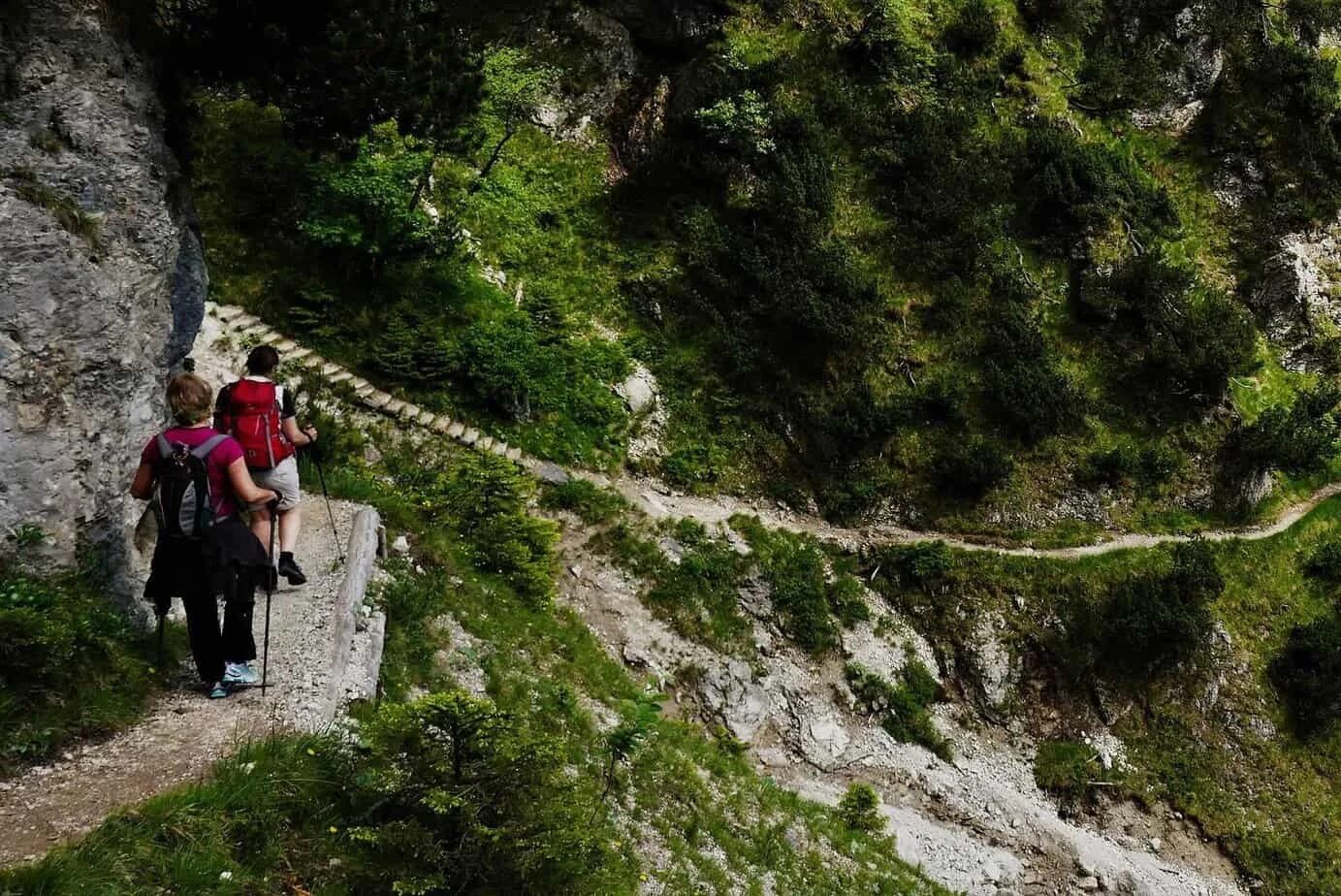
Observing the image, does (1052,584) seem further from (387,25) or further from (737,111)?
(387,25)

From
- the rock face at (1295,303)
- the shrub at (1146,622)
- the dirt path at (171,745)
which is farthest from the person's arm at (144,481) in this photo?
the rock face at (1295,303)

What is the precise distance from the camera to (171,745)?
5375mm

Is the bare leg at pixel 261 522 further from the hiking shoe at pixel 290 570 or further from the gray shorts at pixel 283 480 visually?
the hiking shoe at pixel 290 570

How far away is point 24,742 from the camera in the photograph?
4891 mm

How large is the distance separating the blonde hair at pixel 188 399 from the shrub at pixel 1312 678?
24.7 meters

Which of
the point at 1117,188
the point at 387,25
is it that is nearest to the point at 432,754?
the point at 387,25

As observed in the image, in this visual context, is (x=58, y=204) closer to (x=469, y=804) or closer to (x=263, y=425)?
(x=263, y=425)

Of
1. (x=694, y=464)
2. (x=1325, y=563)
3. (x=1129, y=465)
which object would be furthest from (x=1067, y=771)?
(x=694, y=464)

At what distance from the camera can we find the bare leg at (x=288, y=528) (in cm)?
844

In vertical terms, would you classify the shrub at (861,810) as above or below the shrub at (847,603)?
below

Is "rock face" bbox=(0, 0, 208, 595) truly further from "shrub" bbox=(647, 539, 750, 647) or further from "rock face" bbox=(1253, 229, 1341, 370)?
"rock face" bbox=(1253, 229, 1341, 370)

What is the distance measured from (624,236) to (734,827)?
17.2m

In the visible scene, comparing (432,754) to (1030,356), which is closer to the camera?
(432,754)

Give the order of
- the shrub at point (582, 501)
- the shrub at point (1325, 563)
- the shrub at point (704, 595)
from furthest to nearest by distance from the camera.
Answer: the shrub at point (1325, 563), the shrub at point (582, 501), the shrub at point (704, 595)
